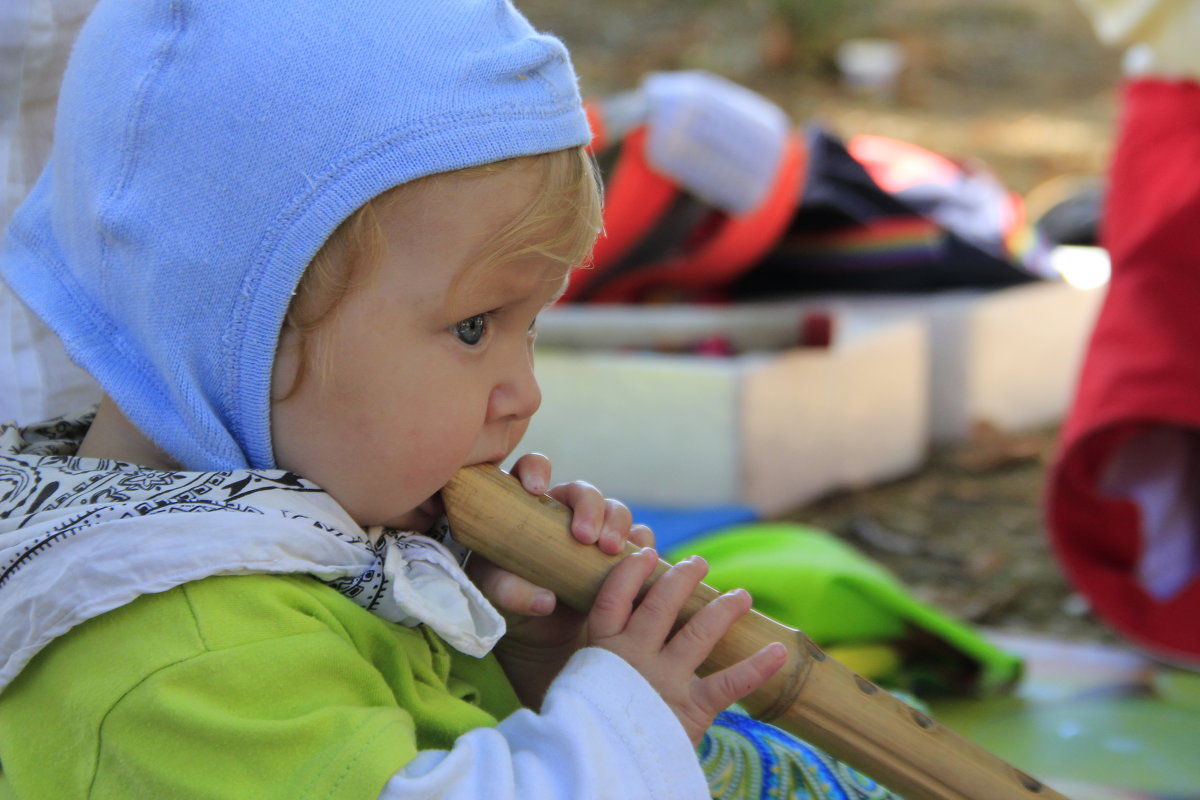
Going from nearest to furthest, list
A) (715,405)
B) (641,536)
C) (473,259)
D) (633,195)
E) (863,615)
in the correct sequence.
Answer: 1. (473,259)
2. (641,536)
3. (863,615)
4. (715,405)
5. (633,195)

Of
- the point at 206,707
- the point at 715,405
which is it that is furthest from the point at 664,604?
the point at 715,405

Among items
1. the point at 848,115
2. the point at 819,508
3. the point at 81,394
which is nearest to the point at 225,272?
the point at 81,394

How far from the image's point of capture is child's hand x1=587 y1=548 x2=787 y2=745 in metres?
1.03

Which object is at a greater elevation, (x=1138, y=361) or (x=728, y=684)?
(x=1138, y=361)

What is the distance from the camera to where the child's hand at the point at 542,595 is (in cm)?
112

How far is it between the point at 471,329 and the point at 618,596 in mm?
247

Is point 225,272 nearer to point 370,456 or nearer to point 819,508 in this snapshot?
point 370,456

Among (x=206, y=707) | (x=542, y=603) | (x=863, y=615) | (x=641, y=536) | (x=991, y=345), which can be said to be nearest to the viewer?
(x=206, y=707)

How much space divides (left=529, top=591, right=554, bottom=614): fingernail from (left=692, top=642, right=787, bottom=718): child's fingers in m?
0.14

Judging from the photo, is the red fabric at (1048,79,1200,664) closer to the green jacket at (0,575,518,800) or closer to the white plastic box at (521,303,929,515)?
the white plastic box at (521,303,929,515)

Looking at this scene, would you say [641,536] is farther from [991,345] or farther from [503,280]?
[991,345]

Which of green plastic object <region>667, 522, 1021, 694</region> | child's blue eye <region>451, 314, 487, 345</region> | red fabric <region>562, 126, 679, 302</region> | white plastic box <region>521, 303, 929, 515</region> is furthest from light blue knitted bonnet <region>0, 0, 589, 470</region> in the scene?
red fabric <region>562, 126, 679, 302</region>

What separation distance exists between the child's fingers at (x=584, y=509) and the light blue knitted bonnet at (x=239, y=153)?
10.5 inches

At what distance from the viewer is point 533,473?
1.16 meters
